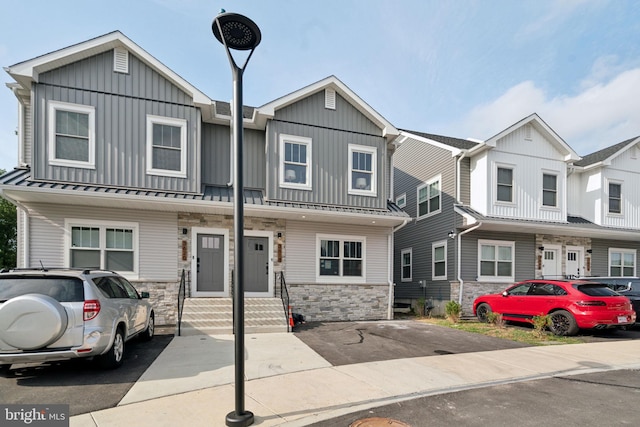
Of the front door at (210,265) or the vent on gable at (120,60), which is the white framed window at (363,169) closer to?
the front door at (210,265)

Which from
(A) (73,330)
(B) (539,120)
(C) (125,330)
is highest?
(B) (539,120)

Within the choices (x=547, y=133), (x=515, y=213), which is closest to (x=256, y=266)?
(x=515, y=213)

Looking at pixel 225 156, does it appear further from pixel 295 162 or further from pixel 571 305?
pixel 571 305

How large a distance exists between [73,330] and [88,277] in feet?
2.96

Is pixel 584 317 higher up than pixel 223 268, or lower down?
lower down

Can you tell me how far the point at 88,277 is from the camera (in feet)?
18.6

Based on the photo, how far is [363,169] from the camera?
12.4 metres

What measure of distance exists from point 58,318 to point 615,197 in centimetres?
2064

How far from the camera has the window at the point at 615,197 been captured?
1602 cm

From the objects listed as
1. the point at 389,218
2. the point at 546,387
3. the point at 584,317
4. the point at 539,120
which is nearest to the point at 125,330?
the point at 546,387

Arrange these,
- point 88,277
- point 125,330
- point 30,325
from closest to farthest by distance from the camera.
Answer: point 30,325
point 88,277
point 125,330

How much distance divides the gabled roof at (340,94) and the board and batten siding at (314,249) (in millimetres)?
3613

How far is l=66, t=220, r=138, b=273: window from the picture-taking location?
385 inches

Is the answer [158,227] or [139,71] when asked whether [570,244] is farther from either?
[139,71]
